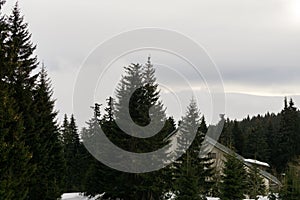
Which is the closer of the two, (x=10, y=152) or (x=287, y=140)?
(x=10, y=152)

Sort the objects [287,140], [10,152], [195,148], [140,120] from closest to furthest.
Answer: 1. [10,152]
2. [140,120]
3. [195,148]
4. [287,140]

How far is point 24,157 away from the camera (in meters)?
14.8

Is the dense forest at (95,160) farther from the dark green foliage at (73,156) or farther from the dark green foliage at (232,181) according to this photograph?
the dark green foliage at (73,156)

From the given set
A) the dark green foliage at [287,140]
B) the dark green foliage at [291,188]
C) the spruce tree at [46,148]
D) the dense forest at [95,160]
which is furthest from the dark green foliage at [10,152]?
the dark green foliage at [287,140]

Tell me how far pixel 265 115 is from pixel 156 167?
98.4m

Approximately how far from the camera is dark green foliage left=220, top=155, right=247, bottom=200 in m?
20.7

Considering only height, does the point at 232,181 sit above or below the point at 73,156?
below

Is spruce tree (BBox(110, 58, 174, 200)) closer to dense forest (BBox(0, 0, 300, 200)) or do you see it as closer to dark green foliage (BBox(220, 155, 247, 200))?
dense forest (BBox(0, 0, 300, 200))

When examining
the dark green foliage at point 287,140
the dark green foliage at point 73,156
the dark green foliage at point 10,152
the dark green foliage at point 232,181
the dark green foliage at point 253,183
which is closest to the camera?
the dark green foliage at point 10,152

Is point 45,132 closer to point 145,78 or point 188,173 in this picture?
point 145,78

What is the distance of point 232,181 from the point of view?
20734 millimetres

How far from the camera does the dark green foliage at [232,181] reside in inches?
813

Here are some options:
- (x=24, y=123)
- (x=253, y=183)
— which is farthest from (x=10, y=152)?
(x=253, y=183)

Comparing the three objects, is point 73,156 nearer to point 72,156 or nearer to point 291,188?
point 72,156
